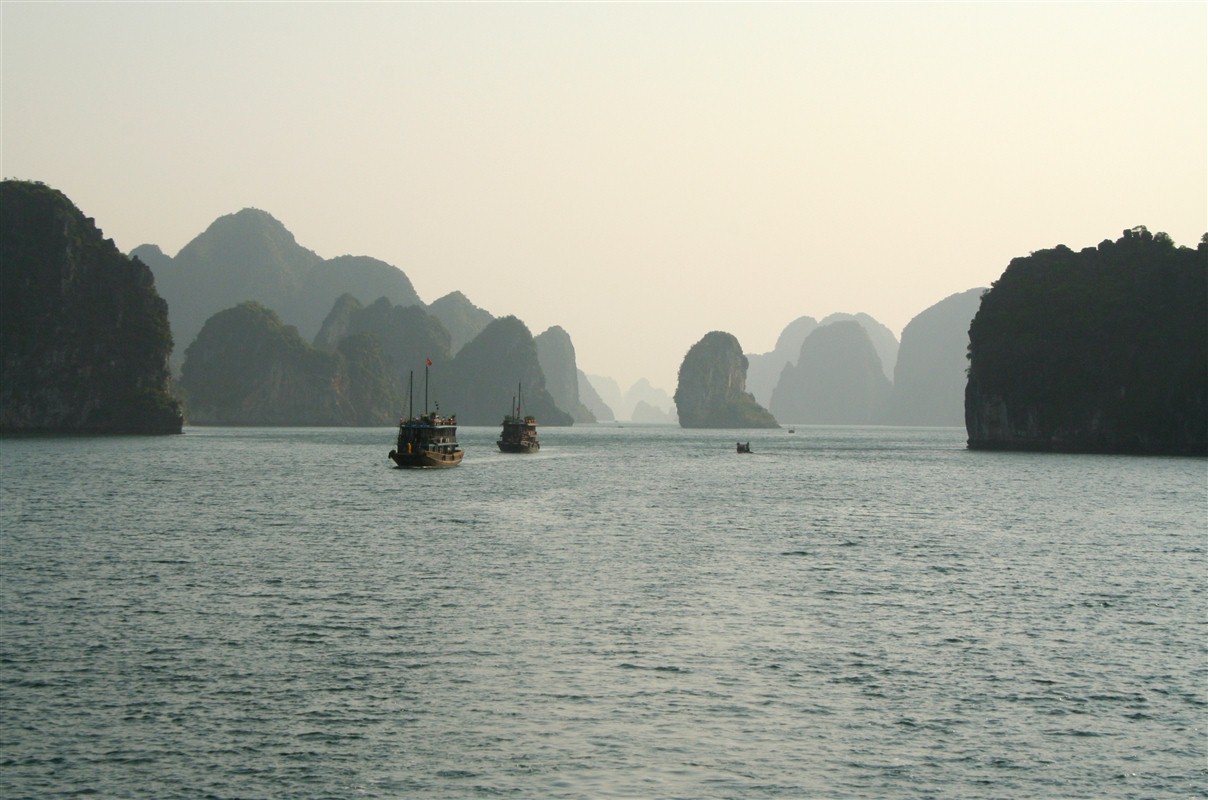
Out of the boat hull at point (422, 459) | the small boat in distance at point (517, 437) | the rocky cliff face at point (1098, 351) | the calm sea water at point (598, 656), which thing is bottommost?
the calm sea water at point (598, 656)

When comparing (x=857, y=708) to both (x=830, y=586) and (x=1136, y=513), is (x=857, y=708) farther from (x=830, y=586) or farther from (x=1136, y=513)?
(x=1136, y=513)

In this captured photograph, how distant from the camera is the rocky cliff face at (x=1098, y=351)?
471 feet

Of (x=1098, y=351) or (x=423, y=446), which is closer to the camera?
(x=423, y=446)

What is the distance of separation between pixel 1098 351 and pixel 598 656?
139864 millimetres

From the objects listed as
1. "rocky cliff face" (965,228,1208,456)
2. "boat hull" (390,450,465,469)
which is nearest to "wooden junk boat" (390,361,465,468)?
"boat hull" (390,450,465,469)

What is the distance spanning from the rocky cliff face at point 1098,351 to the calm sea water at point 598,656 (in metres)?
81.7

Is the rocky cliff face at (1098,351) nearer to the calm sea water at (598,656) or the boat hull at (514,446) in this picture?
the boat hull at (514,446)

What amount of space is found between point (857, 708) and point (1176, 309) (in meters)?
140

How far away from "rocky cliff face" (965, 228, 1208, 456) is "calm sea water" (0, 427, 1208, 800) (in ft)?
268

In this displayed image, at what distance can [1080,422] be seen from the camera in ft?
522

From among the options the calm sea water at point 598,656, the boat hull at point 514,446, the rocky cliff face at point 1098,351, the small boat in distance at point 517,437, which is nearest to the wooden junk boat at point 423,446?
the boat hull at point 514,446

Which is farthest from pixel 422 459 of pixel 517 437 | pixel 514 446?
pixel 517 437

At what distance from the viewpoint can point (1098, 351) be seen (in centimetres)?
15362

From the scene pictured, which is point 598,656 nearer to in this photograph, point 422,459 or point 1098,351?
point 422,459
